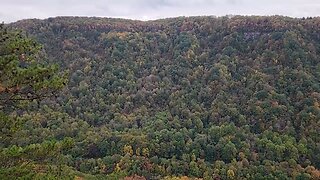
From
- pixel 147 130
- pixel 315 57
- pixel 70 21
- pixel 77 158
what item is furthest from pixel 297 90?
pixel 70 21

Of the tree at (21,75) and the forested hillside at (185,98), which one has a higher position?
the tree at (21,75)

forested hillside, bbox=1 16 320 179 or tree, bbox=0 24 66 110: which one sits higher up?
tree, bbox=0 24 66 110

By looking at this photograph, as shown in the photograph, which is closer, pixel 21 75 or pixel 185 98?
pixel 21 75

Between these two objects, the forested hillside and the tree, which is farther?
the forested hillside

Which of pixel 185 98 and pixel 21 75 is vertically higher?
pixel 21 75
